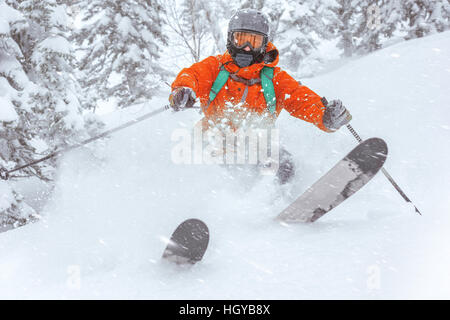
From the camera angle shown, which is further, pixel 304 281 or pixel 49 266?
pixel 49 266

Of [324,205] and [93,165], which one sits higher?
[324,205]

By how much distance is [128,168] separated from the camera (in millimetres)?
8328

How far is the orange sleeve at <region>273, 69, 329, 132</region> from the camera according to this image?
13.4ft

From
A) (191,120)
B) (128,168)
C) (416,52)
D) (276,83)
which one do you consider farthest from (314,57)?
(276,83)

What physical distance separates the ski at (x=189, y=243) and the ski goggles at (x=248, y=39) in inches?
96.6

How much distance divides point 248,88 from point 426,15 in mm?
16007

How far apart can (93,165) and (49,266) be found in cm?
559

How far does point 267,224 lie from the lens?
153 inches

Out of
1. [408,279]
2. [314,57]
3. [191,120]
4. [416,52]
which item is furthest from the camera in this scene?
[314,57]

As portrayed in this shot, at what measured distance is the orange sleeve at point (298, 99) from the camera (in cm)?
410

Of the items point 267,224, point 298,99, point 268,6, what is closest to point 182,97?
point 298,99

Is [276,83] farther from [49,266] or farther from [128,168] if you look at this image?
[128,168]

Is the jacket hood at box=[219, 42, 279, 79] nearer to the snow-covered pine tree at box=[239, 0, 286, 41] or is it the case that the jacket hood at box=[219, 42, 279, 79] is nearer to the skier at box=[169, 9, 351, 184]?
the skier at box=[169, 9, 351, 184]
